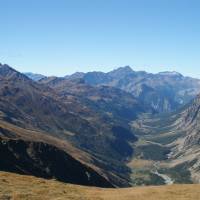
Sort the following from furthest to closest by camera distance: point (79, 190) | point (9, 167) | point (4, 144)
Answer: point (4, 144) → point (9, 167) → point (79, 190)

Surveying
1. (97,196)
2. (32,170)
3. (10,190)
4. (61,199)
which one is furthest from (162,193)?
(32,170)

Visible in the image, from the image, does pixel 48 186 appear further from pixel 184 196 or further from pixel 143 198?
pixel 184 196

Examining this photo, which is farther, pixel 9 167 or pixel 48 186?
pixel 9 167

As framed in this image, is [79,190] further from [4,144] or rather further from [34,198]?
[4,144]

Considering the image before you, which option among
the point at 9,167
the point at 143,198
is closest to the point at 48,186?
the point at 143,198

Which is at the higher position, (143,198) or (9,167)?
(143,198)

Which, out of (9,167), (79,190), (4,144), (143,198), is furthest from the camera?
(4,144)
